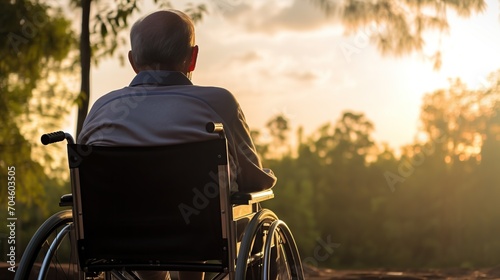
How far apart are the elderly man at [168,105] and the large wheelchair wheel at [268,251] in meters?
0.17

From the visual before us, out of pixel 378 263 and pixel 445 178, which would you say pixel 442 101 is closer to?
pixel 445 178

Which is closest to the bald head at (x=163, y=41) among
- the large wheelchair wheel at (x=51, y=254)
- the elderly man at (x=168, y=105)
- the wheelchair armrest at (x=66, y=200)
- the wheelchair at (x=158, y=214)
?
the elderly man at (x=168, y=105)

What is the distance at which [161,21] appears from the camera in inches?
112

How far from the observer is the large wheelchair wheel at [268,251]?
2826mm

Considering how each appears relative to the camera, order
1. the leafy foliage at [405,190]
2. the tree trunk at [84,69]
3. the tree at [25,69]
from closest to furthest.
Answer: the tree trunk at [84,69], the tree at [25,69], the leafy foliage at [405,190]

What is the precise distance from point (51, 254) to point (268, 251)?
809 mm

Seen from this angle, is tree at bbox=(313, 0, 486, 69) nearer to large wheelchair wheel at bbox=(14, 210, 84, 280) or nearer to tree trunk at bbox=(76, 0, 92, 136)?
tree trunk at bbox=(76, 0, 92, 136)

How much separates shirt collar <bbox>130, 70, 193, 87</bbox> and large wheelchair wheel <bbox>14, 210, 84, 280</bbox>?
62 centimetres

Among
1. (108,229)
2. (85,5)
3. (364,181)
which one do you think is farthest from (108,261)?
(364,181)

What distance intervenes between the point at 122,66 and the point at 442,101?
40.8m

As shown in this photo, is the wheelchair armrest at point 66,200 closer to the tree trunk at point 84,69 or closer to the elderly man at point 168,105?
the elderly man at point 168,105

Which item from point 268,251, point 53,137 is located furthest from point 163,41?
point 268,251

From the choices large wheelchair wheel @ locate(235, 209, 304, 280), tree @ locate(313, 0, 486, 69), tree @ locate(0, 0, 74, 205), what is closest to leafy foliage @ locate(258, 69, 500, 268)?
tree @ locate(0, 0, 74, 205)

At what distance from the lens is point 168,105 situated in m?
2.84
